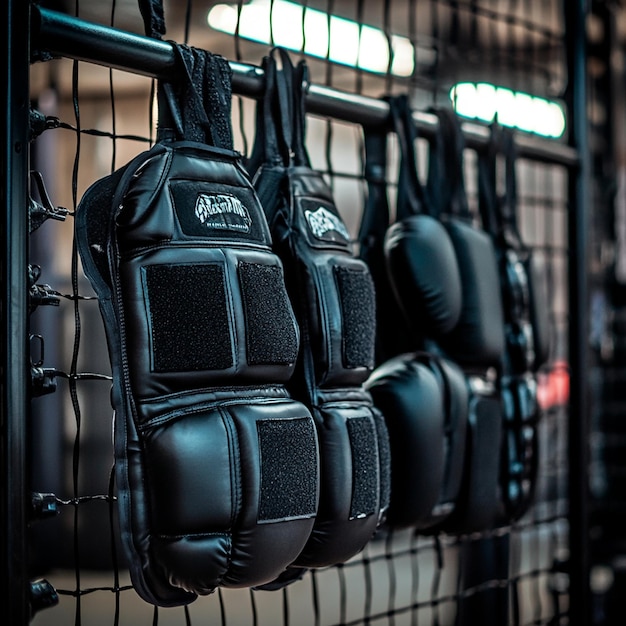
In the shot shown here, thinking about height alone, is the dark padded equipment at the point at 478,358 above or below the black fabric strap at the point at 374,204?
below

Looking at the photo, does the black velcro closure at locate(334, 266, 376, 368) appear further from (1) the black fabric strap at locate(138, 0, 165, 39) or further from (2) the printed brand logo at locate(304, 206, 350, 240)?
(1) the black fabric strap at locate(138, 0, 165, 39)

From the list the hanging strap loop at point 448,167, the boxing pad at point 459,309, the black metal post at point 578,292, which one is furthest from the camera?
the black metal post at point 578,292

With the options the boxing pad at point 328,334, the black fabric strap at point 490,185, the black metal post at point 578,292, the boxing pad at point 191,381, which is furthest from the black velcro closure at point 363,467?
the black metal post at point 578,292

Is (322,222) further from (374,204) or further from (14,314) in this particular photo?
(14,314)

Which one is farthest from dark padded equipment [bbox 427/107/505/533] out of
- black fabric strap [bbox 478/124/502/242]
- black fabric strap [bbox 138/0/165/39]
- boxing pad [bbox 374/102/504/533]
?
black fabric strap [bbox 138/0/165/39]

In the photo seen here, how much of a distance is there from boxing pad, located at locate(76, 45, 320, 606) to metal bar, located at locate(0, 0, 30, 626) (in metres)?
0.07

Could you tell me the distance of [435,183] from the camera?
1.48 meters

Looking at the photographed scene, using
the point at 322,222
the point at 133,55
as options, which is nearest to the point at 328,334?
the point at 322,222

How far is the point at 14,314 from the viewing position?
93 cm

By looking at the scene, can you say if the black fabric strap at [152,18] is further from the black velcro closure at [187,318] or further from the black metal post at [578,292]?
the black metal post at [578,292]

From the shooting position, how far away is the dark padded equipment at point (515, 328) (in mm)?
1485

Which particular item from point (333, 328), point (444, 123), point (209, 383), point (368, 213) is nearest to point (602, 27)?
point (444, 123)

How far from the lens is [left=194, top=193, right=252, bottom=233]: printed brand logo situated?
0.99 m

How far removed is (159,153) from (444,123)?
2.12 feet
